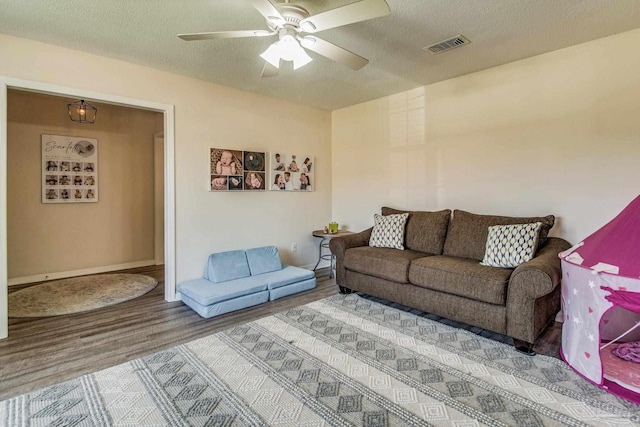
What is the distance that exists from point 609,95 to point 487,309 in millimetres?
2127

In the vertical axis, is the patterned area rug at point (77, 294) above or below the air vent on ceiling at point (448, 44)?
below

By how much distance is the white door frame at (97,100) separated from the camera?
261 cm

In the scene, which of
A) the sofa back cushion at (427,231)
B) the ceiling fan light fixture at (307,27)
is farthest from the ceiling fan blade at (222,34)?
the sofa back cushion at (427,231)

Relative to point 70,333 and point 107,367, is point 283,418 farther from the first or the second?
point 70,333

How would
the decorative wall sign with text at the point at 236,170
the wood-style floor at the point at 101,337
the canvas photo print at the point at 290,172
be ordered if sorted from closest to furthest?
the wood-style floor at the point at 101,337, the decorative wall sign with text at the point at 236,170, the canvas photo print at the point at 290,172

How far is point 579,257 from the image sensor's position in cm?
218

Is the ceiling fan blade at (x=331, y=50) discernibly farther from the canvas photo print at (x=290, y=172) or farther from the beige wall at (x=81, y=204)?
the beige wall at (x=81, y=204)

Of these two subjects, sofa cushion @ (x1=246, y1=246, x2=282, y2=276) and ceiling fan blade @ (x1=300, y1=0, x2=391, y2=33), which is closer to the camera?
ceiling fan blade @ (x1=300, y1=0, x2=391, y2=33)

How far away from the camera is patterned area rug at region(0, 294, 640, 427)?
1.73 metres

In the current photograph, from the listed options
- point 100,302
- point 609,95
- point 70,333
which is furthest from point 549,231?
point 100,302

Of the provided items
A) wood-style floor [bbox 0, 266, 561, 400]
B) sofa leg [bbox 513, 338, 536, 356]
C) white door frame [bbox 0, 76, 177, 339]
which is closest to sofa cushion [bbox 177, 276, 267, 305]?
wood-style floor [bbox 0, 266, 561, 400]

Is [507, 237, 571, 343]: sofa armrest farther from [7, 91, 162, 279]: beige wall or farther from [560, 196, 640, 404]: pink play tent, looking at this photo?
[7, 91, 162, 279]: beige wall

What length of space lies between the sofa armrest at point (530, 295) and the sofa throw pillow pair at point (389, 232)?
4.55ft

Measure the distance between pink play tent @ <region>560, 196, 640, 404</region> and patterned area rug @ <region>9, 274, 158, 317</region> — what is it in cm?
415
